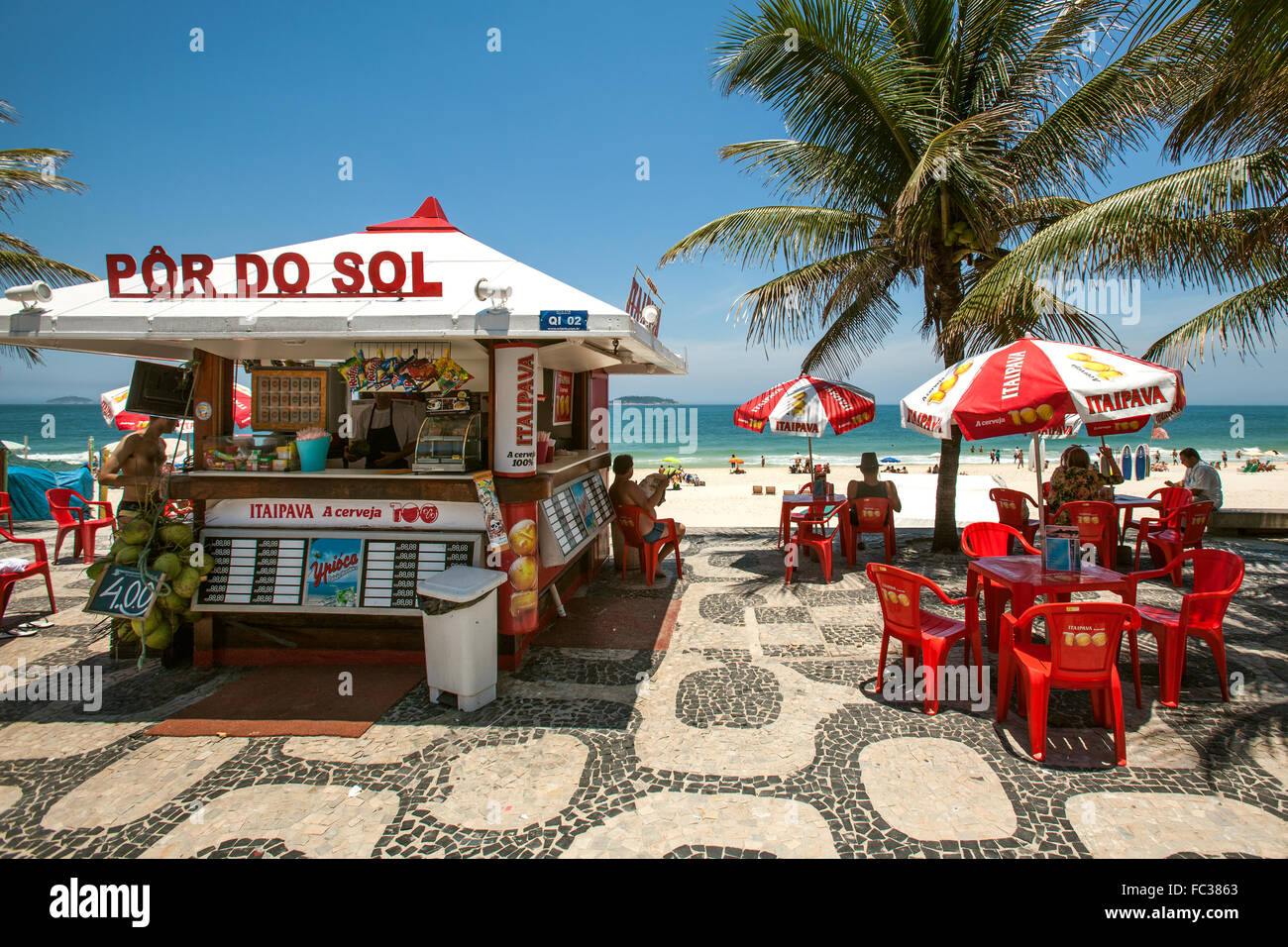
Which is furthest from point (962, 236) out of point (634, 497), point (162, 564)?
point (162, 564)

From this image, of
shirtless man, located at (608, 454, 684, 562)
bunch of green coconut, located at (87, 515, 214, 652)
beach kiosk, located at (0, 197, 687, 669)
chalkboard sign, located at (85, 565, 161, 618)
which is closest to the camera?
beach kiosk, located at (0, 197, 687, 669)

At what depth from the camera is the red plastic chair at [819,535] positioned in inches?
324

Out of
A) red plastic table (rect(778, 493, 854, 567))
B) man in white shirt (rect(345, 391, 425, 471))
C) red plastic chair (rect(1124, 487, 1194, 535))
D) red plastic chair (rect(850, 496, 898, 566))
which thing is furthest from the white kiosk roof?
red plastic chair (rect(1124, 487, 1194, 535))

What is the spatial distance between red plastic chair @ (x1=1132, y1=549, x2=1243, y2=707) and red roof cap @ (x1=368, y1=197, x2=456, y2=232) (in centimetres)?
715

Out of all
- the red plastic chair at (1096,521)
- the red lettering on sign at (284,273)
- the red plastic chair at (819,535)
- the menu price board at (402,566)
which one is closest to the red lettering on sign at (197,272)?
the red lettering on sign at (284,273)

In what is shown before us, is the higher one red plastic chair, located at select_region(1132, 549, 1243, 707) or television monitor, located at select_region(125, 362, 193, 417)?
television monitor, located at select_region(125, 362, 193, 417)

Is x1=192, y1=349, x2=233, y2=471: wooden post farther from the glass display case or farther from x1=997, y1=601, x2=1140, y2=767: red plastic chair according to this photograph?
x1=997, y1=601, x2=1140, y2=767: red plastic chair

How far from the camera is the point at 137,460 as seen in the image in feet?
21.1

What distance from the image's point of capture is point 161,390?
580 cm

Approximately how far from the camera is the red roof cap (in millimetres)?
6605

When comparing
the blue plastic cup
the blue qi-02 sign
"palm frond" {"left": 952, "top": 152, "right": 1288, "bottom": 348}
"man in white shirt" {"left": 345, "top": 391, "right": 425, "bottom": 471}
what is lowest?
the blue plastic cup
